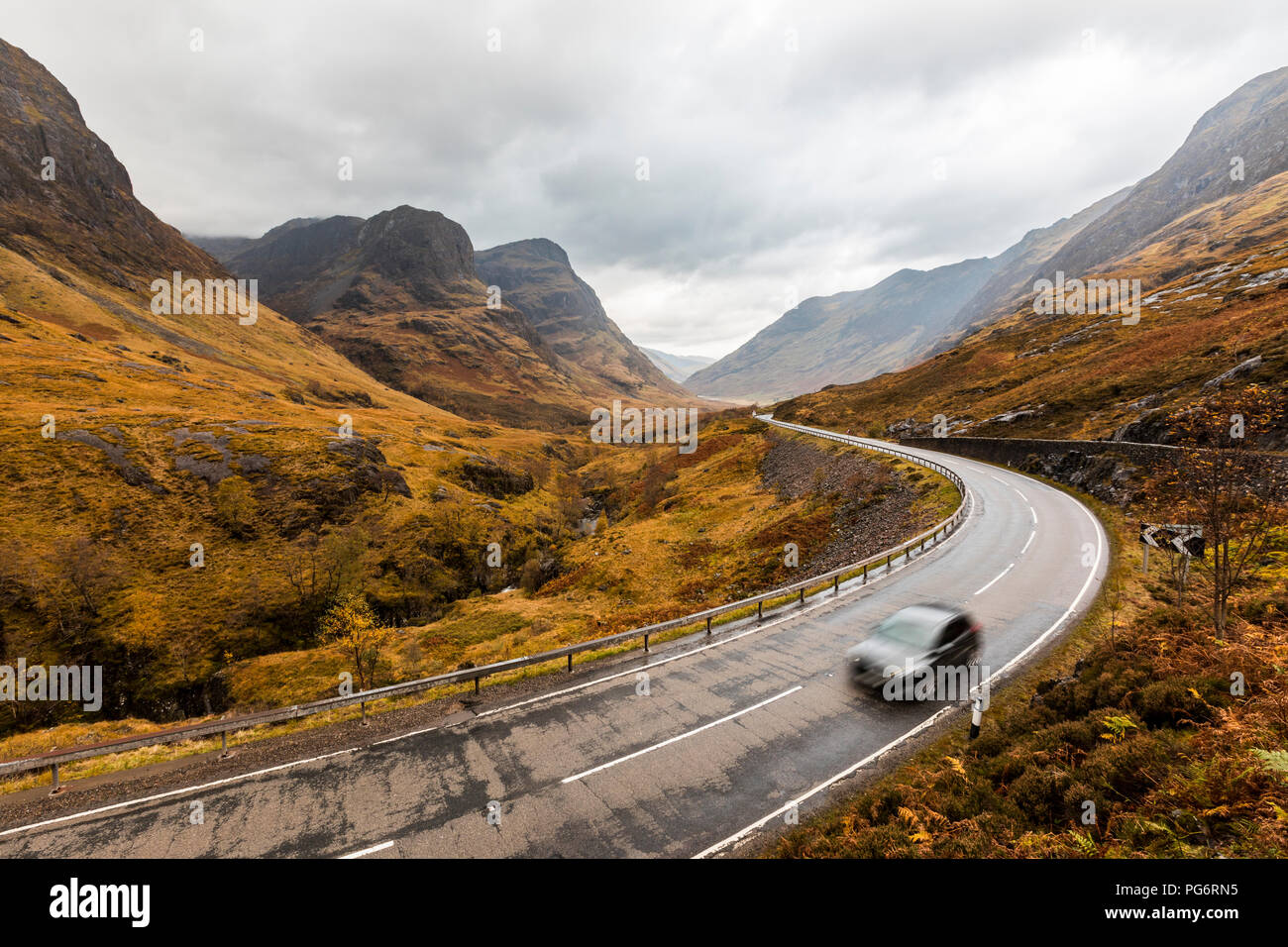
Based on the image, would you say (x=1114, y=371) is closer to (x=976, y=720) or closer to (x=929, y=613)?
(x=929, y=613)

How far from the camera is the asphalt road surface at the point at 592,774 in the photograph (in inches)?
345

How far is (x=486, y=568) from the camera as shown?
163 ft

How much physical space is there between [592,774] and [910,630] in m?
9.74

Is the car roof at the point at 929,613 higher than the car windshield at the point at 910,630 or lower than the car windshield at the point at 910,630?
higher

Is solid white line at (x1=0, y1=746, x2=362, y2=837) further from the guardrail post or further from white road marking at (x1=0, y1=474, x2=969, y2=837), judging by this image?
the guardrail post

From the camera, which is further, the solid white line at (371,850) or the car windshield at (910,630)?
the car windshield at (910,630)

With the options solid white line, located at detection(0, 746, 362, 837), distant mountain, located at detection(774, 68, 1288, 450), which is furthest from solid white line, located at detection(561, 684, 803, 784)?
distant mountain, located at detection(774, 68, 1288, 450)

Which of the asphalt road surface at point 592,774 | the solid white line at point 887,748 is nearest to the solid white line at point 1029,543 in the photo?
the solid white line at point 887,748

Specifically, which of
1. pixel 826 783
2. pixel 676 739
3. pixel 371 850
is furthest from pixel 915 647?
pixel 371 850

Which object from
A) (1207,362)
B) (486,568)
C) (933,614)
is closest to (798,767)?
(933,614)

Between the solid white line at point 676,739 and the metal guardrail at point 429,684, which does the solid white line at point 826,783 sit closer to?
the solid white line at point 676,739

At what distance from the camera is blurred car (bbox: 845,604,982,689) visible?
1302 centimetres
